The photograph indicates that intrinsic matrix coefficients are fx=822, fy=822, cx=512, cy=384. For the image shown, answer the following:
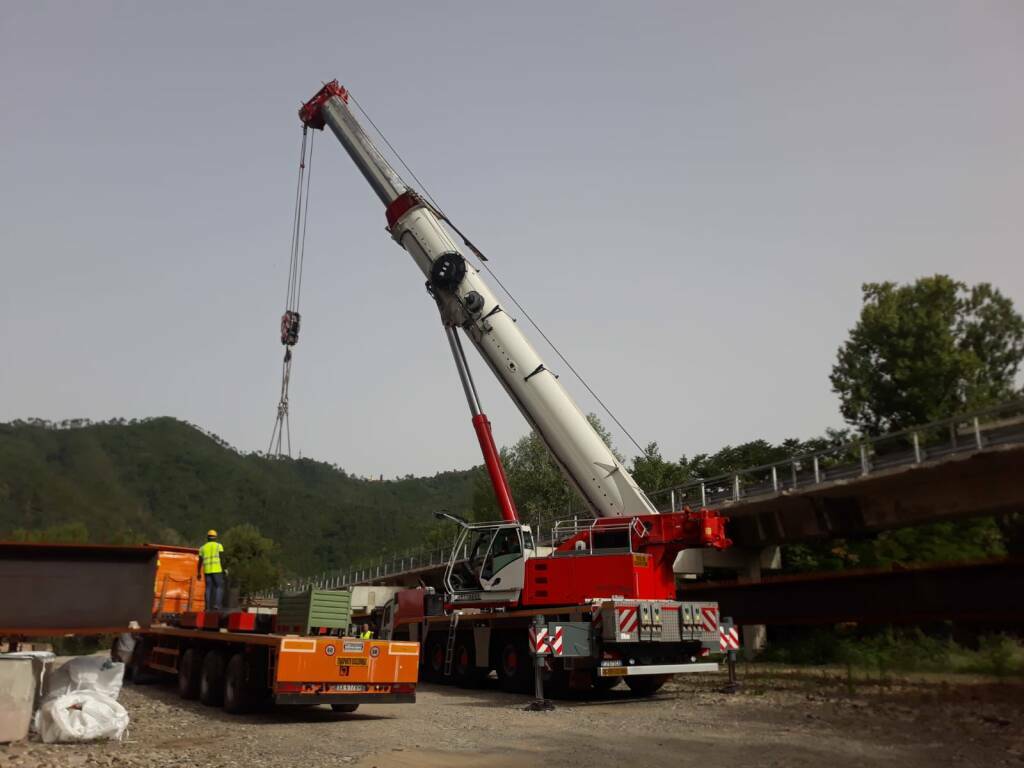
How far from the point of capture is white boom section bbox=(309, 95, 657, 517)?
60.3 ft

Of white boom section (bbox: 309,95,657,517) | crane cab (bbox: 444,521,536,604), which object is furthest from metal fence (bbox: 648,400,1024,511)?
crane cab (bbox: 444,521,536,604)

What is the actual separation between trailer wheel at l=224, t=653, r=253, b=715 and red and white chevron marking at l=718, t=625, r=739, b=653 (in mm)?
8314

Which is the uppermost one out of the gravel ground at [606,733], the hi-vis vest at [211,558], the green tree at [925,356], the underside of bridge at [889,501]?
the green tree at [925,356]

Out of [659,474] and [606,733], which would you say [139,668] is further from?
[659,474]

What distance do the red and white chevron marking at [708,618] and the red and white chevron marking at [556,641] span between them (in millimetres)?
2897

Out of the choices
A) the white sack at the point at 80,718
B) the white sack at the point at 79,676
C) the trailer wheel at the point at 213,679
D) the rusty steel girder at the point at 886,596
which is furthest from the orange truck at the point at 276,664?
the rusty steel girder at the point at 886,596

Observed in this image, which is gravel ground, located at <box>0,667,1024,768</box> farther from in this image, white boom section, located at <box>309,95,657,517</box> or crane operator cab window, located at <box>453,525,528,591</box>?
white boom section, located at <box>309,95,657,517</box>

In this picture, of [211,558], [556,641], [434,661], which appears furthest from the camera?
[434,661]

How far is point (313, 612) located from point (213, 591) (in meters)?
4.27

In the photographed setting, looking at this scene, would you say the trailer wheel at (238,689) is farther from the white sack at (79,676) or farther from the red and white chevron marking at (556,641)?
the red and white chevron marking at (556,641)

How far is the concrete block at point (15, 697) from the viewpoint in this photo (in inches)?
330

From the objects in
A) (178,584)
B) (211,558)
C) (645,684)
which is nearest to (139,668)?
(178,584)

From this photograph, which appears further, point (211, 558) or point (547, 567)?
point (547, 567)

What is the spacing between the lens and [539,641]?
13.6 metres
